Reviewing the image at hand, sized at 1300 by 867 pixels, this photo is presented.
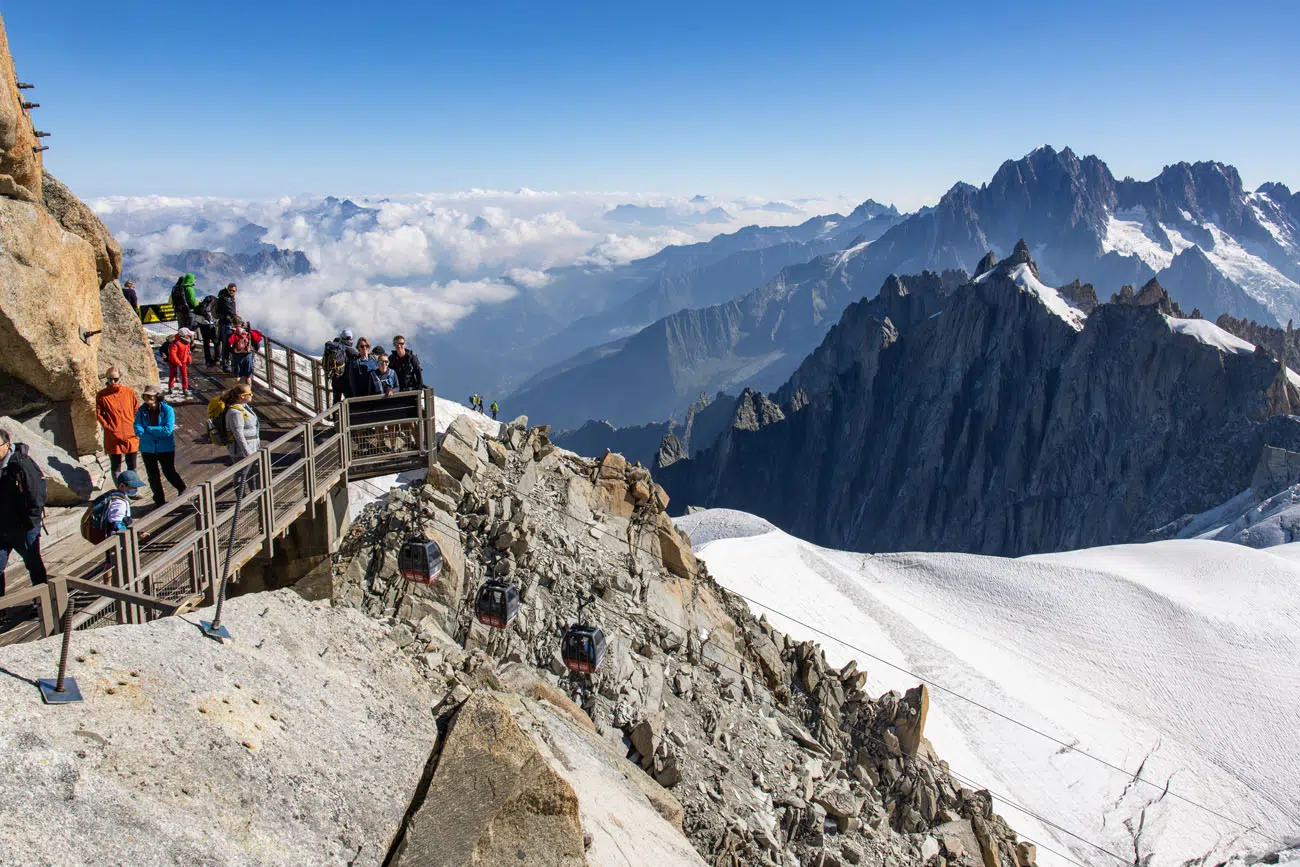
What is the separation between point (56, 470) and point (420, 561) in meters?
6.13

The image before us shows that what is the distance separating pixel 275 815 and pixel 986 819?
20.7 metres

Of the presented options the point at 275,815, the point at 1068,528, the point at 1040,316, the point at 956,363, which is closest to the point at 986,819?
the point at 275,815

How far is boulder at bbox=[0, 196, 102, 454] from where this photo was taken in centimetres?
1429

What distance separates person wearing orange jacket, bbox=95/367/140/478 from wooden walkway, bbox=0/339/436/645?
98 centimetres

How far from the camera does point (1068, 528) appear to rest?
118m

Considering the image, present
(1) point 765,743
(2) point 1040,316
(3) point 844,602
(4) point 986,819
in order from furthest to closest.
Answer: (2) point 1040,316 → (3) point 844,602 → (4) point 986,819 → (1) point 765,743

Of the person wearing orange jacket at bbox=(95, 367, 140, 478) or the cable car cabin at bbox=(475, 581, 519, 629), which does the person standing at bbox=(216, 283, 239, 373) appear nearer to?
the person wearing orange jacket at bbox=(95, 367, 140, 478)

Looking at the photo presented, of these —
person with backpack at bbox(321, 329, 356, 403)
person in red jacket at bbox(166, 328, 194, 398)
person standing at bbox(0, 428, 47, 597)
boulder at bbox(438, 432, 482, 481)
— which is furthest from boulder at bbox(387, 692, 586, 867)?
person in red jacket at bbox(166, 328, 194, 398)

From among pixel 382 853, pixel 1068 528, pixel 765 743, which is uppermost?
pixel 382 853

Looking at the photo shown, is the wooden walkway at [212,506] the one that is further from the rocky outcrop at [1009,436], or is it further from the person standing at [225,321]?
the rocky outcrop at [1009,436]

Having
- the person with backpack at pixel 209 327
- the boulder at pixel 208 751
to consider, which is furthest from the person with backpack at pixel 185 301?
the boulder at pixel 208 751

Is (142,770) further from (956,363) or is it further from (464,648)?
(956,363)

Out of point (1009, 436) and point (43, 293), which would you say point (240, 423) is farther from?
point (1009, 436)

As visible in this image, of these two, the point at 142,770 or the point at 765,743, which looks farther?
the point at 765,743
